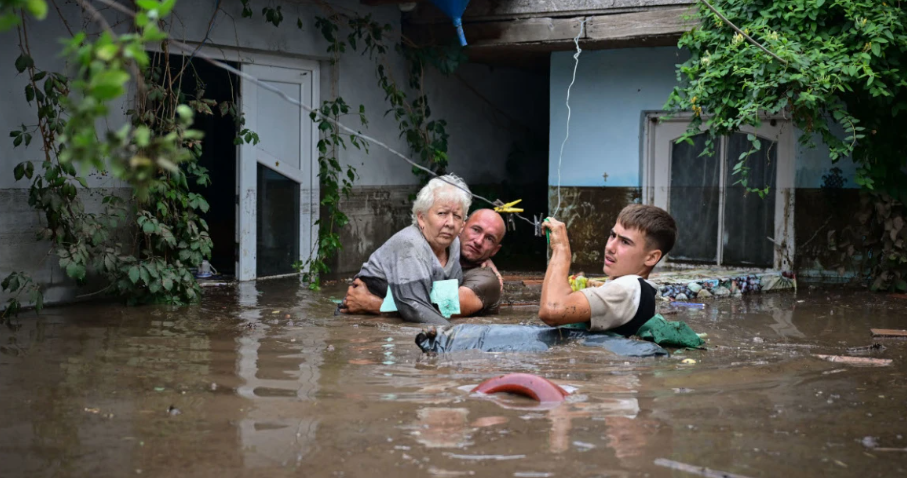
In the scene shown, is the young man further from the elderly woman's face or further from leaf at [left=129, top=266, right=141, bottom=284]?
leaf at [left=129, top=266, right=141, bottom=284]

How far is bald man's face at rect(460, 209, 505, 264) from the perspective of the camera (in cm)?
752

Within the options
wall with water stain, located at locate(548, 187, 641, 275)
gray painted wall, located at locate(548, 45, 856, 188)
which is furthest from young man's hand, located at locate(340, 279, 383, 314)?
gray painted wall, located at locate(548, 45, 856, 188)

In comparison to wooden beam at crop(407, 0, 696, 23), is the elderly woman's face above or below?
below

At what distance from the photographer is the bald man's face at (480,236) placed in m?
7.52

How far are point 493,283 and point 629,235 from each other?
2.18 m

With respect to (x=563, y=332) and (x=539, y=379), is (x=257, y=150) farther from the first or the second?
(x=539, y=379)

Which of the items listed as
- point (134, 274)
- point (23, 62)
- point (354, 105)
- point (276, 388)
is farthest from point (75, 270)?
point (354, 105)

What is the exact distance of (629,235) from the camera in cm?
536

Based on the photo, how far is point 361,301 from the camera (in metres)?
7.21

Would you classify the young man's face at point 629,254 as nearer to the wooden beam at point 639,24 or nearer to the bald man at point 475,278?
the bald man at point 475,278

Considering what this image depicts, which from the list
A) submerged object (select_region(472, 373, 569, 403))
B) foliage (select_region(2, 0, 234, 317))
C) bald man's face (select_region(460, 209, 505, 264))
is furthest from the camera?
bald man's face (select_region(460, 209, 505, 264))

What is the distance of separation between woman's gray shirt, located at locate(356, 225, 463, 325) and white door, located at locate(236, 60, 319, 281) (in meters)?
3.46

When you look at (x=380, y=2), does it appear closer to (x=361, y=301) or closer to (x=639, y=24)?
(x=639, y=24)

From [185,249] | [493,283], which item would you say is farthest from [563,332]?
[185,249]
